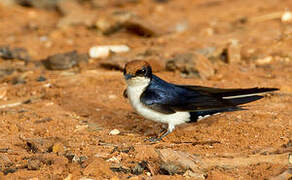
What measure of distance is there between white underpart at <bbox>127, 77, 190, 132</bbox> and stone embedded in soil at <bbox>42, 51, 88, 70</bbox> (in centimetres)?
224

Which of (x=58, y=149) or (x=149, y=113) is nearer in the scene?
(x=58, y=149)

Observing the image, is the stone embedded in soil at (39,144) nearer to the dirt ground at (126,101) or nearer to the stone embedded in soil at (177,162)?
the dirt ground at (126,101)

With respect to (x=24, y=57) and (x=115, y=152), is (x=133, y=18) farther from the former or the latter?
(x=115, y=152)

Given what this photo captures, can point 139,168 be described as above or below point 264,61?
below

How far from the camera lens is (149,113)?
4121 millimetres

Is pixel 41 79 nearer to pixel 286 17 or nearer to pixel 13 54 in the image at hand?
pixel 13 54

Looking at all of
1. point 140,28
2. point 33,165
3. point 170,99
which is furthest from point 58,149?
point 140,28

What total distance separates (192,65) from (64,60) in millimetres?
1669

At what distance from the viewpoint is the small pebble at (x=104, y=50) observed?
6625 millimetres

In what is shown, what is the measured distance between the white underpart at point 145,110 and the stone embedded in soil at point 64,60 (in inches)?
88.3

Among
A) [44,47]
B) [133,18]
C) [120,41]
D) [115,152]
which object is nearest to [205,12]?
[133,18]

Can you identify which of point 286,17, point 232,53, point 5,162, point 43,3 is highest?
point 286,17

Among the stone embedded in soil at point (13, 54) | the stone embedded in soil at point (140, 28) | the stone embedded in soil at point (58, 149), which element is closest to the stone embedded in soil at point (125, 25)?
the stone embedded in soil at point (140, 28)

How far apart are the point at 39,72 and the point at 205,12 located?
3.71m
